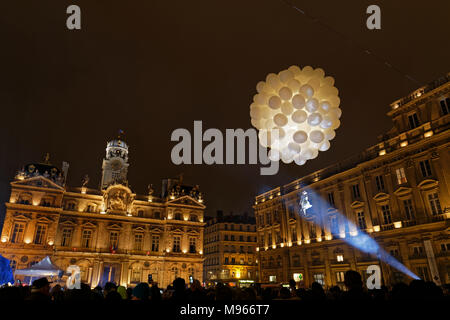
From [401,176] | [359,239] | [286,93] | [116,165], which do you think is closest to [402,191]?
[401,176]

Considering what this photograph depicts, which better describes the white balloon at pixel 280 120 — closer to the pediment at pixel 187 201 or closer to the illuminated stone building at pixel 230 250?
the pediment at pixel 187 201

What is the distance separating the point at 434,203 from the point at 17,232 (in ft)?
166

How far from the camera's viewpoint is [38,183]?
143ft

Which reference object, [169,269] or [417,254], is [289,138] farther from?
[169,269]

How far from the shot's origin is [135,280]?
45938mm

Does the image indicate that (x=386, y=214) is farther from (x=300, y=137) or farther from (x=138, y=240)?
(x=138, y=240)

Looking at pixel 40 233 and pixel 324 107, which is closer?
pixel 324 107

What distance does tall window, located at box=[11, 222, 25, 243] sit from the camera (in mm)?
39944

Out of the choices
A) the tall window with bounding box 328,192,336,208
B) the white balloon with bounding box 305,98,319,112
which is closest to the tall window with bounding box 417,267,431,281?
the tall window with bounding box 328,192,336,208

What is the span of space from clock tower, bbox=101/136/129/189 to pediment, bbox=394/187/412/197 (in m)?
47.9
